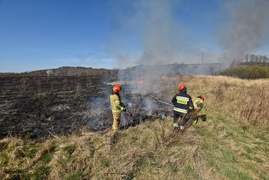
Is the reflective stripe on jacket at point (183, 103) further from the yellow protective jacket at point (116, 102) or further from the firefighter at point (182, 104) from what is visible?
the yellow protective jacket at point (116, 102)

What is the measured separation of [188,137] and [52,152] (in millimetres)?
4093

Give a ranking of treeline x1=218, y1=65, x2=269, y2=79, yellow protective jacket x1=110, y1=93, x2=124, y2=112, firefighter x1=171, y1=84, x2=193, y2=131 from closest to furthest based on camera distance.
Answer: firefighter x1=171, y1=84, x2=193, y2=131 → yellow protective jacket x1=110, y1=93, x2=124, y2=112 → treeline x1=218, y1=65, x2=269, y2=79

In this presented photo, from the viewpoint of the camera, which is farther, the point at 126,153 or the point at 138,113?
the point at 138,113

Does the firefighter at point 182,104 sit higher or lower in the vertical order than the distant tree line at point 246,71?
lower

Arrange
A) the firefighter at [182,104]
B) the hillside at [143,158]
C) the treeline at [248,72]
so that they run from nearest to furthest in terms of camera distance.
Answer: the hillside at [143,158], the firefighter at [182,104], the treeline at [248,72]

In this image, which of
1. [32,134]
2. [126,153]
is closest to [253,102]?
[126,153]

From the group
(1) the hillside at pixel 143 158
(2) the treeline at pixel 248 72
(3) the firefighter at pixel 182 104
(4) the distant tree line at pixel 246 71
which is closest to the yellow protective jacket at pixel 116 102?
(1) the hillside at pixel 143 158

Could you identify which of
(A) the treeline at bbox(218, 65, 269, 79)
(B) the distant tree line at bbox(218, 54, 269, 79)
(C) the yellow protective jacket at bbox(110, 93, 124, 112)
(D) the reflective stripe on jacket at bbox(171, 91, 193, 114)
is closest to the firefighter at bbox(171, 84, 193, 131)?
(D) the reflective stripe on jacket at bbox(171, 91, 193, 114)

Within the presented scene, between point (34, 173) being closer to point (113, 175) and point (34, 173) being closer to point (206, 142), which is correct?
point (113, 175)

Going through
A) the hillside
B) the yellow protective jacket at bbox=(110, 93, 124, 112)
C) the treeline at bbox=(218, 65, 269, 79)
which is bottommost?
the hillside

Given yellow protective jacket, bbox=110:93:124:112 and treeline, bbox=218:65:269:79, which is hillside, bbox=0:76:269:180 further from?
treeline, bbox=218:65:269:79

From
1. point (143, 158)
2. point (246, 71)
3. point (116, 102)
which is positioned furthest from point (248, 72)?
point (143, 158)

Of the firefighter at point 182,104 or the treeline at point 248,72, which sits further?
the treeline at point 248,72

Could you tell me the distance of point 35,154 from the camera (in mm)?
3414
